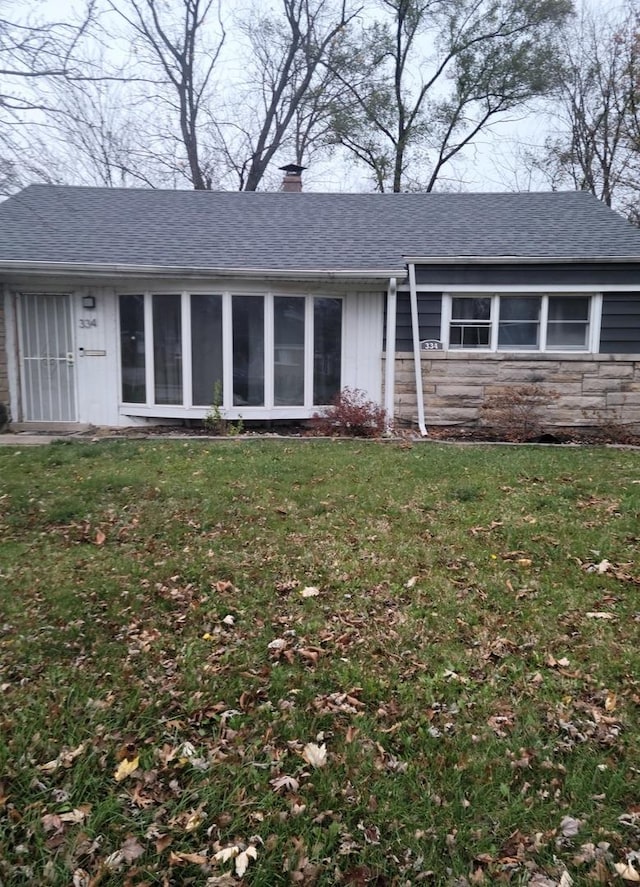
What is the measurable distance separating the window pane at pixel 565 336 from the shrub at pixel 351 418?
3163 millimetres

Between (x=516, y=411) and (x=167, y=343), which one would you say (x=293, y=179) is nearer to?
(x=167, y=343)

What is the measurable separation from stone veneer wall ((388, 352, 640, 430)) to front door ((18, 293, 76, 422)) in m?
5.59

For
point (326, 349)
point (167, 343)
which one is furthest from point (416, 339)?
point (167, 343)

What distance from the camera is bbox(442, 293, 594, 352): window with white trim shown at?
10031 millimetres

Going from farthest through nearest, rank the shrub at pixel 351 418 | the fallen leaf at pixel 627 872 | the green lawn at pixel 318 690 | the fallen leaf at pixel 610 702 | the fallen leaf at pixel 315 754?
the shrub at pixel 351 418, the fallen leaf at pixel 610 702, the fallen leaf at pixel 315 754, the green lawn at pixel 318 690, the fallen leaf at pixel 627 872

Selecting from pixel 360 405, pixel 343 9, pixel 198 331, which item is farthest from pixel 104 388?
pixel 343 9

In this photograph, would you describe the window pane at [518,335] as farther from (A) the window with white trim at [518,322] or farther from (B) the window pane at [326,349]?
(B) the window pane at [326,349]

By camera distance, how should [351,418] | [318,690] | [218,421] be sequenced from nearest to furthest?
[318,690] < [351,418] < [218,421]

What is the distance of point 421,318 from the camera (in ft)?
33.1

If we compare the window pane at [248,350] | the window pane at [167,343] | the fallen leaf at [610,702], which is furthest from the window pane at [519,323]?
the fallen leaf at [610,702]

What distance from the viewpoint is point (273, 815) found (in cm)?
211

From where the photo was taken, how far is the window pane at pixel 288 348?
32.3 ft

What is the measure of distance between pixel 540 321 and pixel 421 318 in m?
2.01

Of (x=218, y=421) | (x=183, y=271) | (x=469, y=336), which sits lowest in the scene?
(x=218, y=421)
